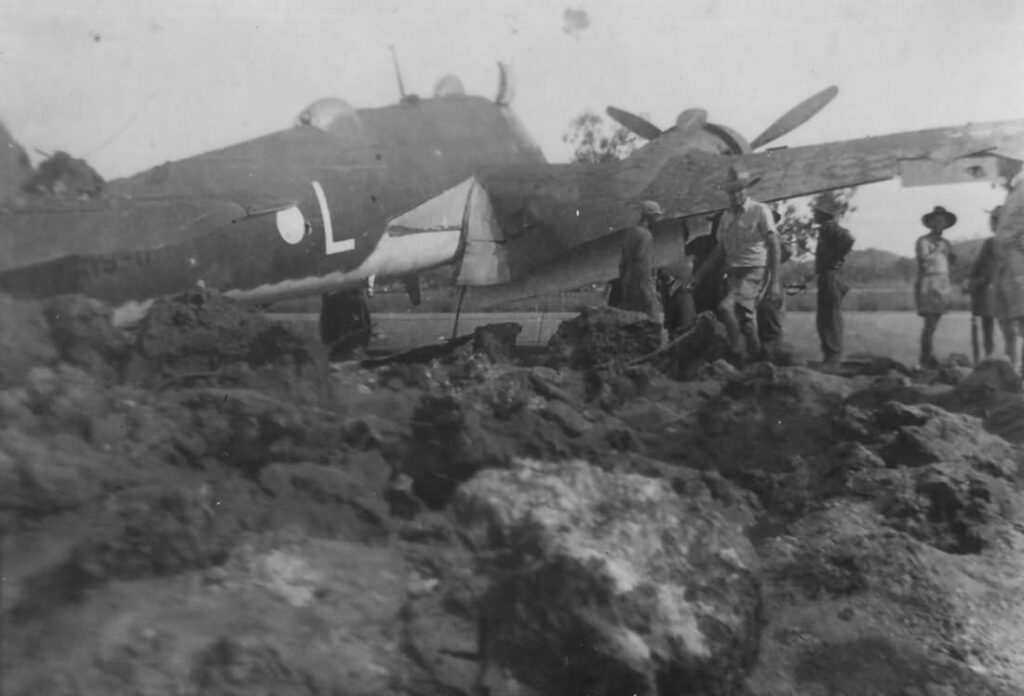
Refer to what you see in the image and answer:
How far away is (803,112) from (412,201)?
196 cm

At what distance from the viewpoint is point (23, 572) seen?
260 cm

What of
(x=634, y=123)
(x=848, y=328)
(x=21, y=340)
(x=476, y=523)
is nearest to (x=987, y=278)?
(x=848, y=328)

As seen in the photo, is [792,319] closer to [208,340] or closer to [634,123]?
[634,123]

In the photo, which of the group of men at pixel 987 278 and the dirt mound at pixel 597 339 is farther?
the group of men at pixel 987 278

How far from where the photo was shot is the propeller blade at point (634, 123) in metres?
4.18

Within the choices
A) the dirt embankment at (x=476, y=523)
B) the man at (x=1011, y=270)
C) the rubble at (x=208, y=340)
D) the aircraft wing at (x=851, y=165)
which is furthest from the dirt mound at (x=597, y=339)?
the man at (x=1011, y=270)

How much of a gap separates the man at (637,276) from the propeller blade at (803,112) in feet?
2.81

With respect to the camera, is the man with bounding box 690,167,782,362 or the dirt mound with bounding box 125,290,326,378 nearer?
the dirt mound with bounding box 125,290,326,378

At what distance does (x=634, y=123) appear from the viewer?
4.44 m

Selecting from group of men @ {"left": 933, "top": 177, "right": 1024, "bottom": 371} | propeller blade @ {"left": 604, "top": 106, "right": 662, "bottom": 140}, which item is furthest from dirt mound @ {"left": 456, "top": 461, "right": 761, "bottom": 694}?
group of men @ {"left": 933, "top": 177, "right": 1024, "bottom": 371}

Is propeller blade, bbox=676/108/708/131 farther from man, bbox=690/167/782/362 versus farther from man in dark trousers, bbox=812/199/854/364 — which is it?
man in dark trousers, bbox=812/199/854/364

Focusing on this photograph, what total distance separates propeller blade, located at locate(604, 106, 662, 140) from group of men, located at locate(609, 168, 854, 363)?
1.45 ft

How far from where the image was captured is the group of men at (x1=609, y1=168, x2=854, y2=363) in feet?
15.9

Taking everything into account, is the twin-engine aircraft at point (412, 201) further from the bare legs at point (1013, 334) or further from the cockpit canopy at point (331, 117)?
the bare legs at point (1013, 334)
